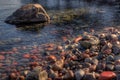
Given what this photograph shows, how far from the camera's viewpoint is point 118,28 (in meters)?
26.7

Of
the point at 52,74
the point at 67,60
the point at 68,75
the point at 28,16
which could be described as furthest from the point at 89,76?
the point at 28,16

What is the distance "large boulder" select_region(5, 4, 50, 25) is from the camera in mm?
28859

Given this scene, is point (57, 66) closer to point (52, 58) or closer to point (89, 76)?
point (52, 58)

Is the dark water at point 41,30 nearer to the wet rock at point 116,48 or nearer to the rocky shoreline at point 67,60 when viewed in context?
the rocky shoreline at point 67,60

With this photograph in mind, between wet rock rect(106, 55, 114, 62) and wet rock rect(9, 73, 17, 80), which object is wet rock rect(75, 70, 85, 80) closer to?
wet rock rect(106, 55, 114, 62)

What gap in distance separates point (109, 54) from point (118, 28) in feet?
30.2

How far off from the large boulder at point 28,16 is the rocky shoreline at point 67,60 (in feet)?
26.1

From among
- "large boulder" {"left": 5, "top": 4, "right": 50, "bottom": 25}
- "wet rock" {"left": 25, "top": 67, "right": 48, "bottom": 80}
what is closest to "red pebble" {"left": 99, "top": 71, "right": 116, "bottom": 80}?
"wet rock" {"left": 25, "top": 67, "right": 48, "bottom": 80}

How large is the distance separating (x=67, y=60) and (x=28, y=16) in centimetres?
1306

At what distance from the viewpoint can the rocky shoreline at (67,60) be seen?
14.7 metres

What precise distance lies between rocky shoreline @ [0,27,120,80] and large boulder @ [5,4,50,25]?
26.1 feet

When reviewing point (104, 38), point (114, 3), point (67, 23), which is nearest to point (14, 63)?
point (104, 38)

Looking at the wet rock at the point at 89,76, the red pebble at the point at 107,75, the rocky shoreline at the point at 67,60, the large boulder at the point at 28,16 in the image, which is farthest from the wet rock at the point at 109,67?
the large boulder at the point at 28,16

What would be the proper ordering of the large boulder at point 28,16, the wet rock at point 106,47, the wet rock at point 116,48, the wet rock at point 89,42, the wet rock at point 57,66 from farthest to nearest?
1. the large boulder at point 28,16
2. the wet rock at point 89,42
3. the wet rock at point 106,47
4. the wet rock at point 116,48
5. the wet rock at point 57,66
